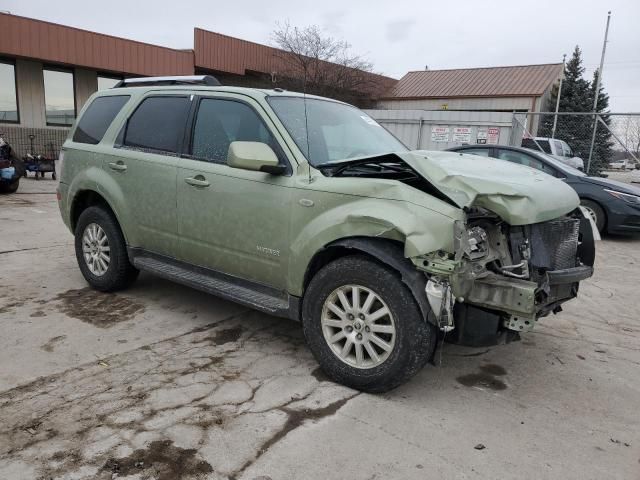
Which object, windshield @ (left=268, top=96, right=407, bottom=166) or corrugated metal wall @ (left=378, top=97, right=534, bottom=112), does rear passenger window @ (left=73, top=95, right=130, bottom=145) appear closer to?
windshield @ (left=268, top=96, right=407, bottom=166)

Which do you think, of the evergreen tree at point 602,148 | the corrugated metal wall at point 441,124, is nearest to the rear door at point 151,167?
the corrugated metal wall at point 441,124

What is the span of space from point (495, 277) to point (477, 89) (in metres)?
29.7

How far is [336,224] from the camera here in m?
3.28

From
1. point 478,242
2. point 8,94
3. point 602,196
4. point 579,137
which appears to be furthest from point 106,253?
point 579,137

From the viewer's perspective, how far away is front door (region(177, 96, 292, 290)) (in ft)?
12.0

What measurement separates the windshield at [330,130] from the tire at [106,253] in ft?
6.86

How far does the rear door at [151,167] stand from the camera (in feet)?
14.3

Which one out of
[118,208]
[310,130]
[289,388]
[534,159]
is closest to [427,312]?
[289,388]

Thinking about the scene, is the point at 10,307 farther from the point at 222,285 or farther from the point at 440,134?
the point at 440,134

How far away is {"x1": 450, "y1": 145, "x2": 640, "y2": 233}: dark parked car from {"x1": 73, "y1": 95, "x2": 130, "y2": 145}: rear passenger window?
20.6ft

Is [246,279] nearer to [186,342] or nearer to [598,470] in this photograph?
[186,342]

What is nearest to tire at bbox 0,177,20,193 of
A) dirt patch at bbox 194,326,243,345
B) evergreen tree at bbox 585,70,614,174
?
dirt patch at bbox 194,326,243,345

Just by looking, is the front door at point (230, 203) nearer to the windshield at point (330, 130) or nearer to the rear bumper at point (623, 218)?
the windshield at point (330, 130)

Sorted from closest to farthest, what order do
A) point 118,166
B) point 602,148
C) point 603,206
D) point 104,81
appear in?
point 118,166
point 603,206
point 104,81
point 602,148
